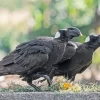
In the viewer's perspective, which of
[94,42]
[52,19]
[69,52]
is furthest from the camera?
[52,19]

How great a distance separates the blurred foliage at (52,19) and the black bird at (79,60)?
824cm

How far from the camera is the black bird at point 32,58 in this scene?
9758mm

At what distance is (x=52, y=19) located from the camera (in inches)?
880

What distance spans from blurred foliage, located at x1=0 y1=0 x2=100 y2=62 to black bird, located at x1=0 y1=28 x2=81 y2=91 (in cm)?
884

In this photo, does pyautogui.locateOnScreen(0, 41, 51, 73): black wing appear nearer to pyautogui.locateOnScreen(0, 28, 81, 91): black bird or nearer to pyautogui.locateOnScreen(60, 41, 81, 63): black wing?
pyautogui.locateOnScreen(0, 28, 81, 91): black bird

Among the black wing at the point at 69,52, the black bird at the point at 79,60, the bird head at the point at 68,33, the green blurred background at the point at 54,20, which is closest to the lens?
the bird head at the point at 68,33

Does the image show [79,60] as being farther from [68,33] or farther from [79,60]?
[68,33]

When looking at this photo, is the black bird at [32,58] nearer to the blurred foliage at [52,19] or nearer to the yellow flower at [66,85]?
the yellow flower at [66,85]

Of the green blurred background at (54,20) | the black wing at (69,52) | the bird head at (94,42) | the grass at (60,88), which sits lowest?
the green blurred background at (54,20)

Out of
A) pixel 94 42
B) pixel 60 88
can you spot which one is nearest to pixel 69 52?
pixel 94 42

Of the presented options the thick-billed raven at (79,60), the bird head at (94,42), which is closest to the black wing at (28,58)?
the thick-billed raven at (79,60)

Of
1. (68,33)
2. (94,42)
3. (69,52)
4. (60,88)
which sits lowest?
(60,88)

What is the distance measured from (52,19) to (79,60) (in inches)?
470

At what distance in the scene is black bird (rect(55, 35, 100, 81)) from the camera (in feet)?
34.3
